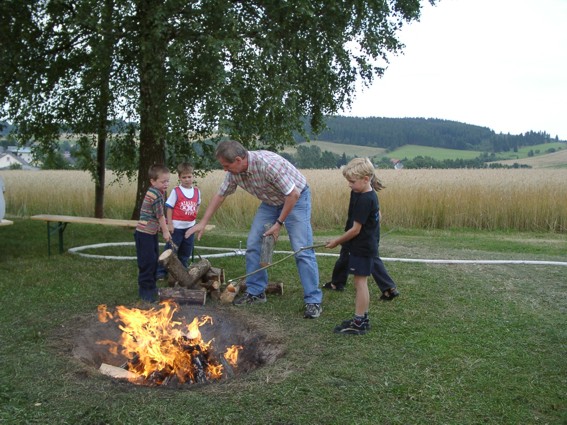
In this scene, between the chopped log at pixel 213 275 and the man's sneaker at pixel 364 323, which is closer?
the man's sneaker at pixel 364 323

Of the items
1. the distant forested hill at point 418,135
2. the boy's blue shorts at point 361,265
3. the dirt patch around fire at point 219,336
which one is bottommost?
the dirt patch around fire at point 219,336

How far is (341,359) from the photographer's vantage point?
3.96m

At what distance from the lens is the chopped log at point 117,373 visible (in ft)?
12.6

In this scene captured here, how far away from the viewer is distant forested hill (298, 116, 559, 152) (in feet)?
128

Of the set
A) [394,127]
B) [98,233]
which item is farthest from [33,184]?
[394,127]

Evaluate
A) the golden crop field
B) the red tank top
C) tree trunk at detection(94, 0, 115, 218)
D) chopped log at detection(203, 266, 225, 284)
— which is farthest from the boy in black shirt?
the golden crop field

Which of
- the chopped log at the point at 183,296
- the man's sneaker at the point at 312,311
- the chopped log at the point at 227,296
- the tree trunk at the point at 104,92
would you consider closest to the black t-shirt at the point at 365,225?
the man's sneaker at the point at 312,311

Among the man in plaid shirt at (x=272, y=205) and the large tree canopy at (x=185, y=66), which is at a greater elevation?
the large tree canopy at (x=185, y=66)

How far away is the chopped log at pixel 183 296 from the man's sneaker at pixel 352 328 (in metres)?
1.34

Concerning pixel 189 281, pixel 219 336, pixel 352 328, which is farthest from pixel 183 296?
pixel 352 328

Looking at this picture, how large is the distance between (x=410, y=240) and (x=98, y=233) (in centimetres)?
573

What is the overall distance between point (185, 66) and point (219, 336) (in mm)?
3602

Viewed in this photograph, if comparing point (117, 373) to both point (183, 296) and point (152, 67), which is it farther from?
point (152, 67)

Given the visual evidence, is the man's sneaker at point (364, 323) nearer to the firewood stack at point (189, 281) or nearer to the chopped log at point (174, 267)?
the firewood stack at point (189, 281)
